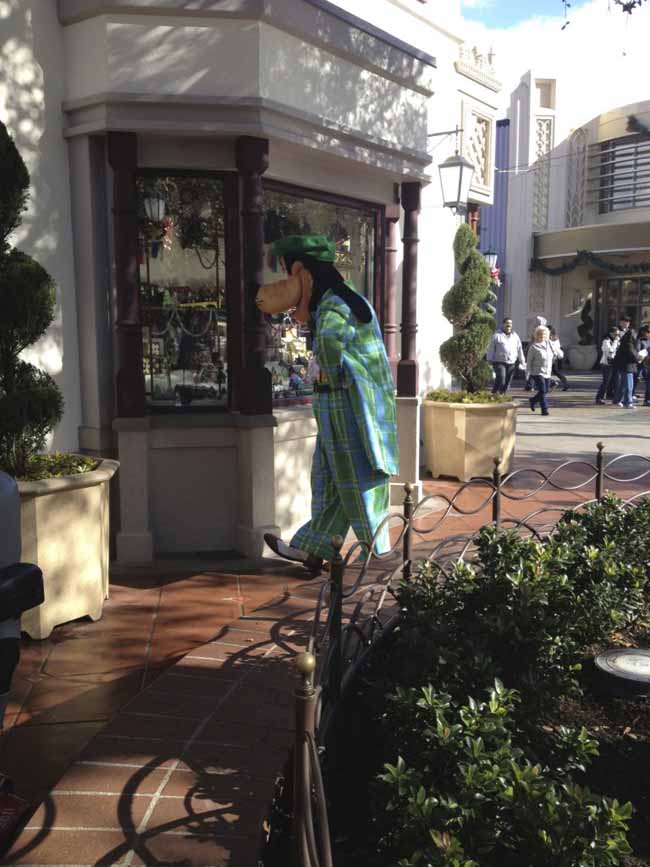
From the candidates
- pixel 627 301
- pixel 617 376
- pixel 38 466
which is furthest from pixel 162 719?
pixel 627 301

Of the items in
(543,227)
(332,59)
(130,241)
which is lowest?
(130,241)

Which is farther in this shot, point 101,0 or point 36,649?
point 101,0

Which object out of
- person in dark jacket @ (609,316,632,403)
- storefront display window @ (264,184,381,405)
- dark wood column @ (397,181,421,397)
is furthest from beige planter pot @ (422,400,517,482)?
person in dark jacket @ (609,316,632,403)

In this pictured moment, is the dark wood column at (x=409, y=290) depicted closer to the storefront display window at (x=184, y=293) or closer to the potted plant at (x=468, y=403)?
Result: the potted plant at (x=468, y=403)

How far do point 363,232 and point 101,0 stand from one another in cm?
268

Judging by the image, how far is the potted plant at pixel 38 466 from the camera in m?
4.02

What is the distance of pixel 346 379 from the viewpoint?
4348 millimetres

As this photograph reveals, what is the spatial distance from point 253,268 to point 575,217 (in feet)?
84.3

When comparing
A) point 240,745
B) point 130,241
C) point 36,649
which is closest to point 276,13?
point 130,241

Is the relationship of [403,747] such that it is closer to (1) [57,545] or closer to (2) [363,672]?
(2) [363,672]

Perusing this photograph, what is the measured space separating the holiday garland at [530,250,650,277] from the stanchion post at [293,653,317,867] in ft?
89.4

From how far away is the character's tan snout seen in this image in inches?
176

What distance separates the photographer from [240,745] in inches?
109

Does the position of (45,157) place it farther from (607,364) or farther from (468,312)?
(607,364)
